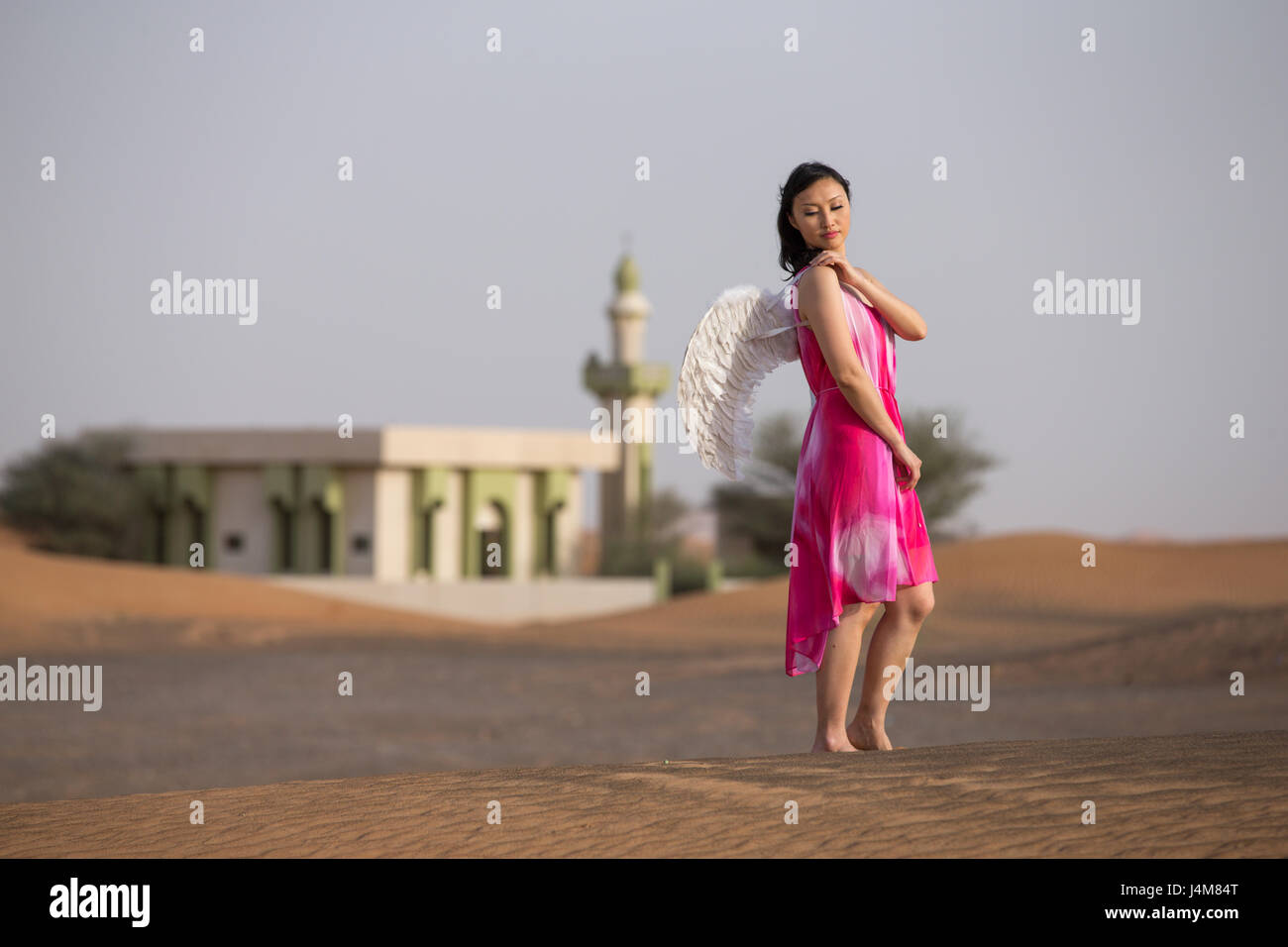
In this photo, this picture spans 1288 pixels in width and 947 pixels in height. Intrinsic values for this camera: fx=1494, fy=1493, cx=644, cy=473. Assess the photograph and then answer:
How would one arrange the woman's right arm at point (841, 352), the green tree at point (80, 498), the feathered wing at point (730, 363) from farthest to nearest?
the green tree at point (80, 498)
the feathered wing at point (730, 363)
the woman's right arm at point (841, 352)

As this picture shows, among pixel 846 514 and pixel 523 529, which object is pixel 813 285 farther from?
pixel 523 529

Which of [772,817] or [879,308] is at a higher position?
[879,308]

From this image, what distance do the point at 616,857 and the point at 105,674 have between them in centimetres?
1868

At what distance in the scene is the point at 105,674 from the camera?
70.9 feet

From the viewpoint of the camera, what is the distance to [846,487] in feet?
19.3

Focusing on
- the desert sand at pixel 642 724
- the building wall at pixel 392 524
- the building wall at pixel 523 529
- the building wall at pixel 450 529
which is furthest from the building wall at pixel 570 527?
the desert sand at pixel 642 724

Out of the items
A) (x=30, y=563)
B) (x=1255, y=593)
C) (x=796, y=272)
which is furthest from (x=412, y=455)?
(x=796, y=272)

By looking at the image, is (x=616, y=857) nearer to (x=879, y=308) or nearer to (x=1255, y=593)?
(x=879, y=308)

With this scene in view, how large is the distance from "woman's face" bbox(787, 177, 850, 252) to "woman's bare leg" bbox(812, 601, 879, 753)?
1495 millimetres

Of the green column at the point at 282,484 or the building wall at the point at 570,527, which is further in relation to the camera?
the building wall at the point at 570,527

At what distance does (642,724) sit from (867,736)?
11.2m

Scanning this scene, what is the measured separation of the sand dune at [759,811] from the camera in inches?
184

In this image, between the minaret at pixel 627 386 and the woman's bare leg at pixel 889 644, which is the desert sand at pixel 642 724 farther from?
the minaret at pixel 627 386

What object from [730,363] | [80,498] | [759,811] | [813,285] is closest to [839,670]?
[759,811]
